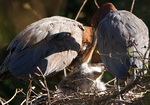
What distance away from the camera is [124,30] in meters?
5.46

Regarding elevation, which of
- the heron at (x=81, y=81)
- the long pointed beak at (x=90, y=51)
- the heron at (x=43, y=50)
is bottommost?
the heron at (x=81, y=81)

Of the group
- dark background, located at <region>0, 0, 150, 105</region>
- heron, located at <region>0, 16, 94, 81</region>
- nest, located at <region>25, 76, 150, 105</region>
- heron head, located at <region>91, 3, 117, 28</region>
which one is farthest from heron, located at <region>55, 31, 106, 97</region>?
dark background, located at <region>0, 0, 150, 105</region>

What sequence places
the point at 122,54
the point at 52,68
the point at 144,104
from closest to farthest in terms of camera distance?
the point at 144,104 → the point at 122,54 → the point at 52,68

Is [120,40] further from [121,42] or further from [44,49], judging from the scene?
[44,49]

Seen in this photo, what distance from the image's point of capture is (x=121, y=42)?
5.30 m

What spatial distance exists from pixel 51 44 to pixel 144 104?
2.17 m

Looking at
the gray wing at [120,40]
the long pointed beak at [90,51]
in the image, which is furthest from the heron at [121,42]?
the long pointed beak at [90,51]

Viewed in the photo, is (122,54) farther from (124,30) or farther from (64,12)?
(64,12)

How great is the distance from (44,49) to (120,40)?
908mm

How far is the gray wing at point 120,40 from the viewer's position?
505 cm

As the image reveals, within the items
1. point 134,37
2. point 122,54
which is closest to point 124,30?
point 134,37

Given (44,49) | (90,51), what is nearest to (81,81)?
(44,49)

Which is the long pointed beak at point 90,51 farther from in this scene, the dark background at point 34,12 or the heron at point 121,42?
the dark background at point 34,12

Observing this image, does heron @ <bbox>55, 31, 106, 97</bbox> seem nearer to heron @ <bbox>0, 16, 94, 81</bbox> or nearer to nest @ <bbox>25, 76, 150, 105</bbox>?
heron @ <bbox>0, 16, 94, 81</bbox>
